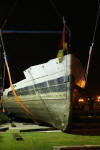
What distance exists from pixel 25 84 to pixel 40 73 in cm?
137

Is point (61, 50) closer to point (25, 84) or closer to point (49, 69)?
point (49, 69)

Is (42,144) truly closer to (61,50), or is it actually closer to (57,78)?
(57,78)

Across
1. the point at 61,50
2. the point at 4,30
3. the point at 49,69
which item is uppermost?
the point at 4,30

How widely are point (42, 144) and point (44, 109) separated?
233 cm

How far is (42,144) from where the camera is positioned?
486cm

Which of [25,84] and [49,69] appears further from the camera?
[25,84]

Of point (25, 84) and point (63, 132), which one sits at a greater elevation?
point (25, 84)

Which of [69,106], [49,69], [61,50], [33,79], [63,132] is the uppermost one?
[61,50]

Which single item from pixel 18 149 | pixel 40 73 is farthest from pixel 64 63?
Result: pixel 18 149

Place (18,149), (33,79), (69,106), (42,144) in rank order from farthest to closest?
(33,79) < (69,106) < (42,144) < (18,149)

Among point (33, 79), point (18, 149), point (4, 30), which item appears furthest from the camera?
point (4, 30)

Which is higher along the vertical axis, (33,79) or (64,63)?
(64,63)

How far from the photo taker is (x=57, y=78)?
6.64 meters

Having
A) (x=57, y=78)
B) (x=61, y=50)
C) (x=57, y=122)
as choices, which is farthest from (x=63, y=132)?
(x=61, y=50)
